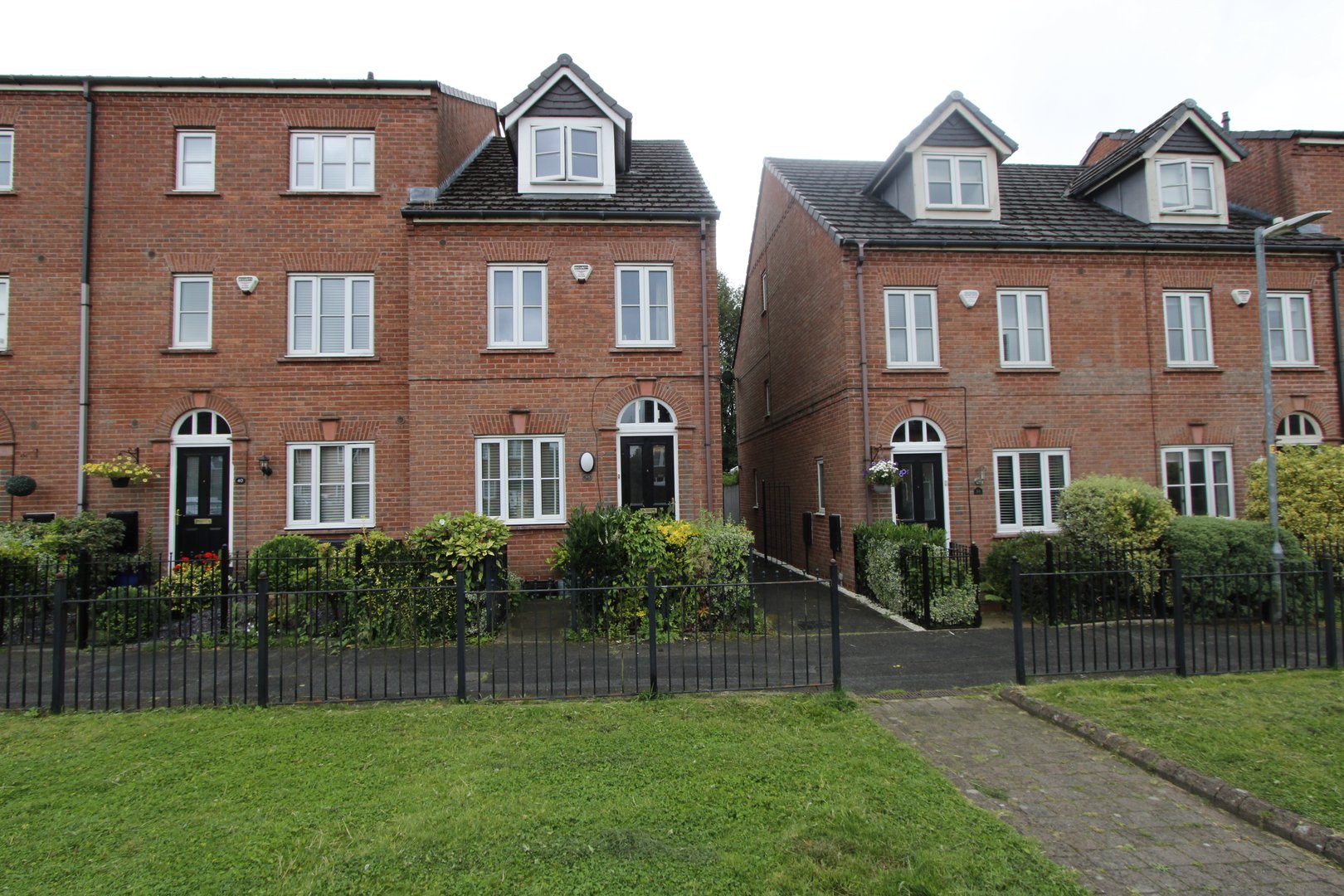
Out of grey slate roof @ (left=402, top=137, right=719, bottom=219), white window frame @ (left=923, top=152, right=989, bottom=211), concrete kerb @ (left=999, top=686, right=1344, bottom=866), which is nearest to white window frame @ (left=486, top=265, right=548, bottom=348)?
grey slate roof @ (left=402, top=137, right=719, bottom=219)

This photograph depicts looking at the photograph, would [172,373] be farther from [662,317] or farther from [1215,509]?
[1215,509]

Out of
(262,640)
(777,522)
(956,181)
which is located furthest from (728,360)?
(262,640)

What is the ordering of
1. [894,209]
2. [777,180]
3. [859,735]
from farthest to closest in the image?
[777,180]
[894,209]
[859,735]

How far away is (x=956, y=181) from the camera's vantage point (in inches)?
622

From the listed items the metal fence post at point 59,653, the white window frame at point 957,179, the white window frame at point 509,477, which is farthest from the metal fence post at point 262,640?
the white window frame at point 957,179

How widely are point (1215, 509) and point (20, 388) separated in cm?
2477

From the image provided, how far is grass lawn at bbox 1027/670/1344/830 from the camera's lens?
4.96 m

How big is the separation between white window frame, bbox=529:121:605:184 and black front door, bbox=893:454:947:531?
28.8 feet

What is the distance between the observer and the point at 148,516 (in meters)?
13.7

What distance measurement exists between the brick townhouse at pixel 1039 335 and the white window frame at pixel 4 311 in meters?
16.7

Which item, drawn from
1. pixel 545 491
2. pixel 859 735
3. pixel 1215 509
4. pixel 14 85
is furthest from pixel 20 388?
pixel 1215 509

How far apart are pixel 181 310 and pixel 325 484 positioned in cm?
464

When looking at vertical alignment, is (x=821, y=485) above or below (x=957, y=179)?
below

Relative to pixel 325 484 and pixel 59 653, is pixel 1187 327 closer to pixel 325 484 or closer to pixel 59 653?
pixel 325 484
